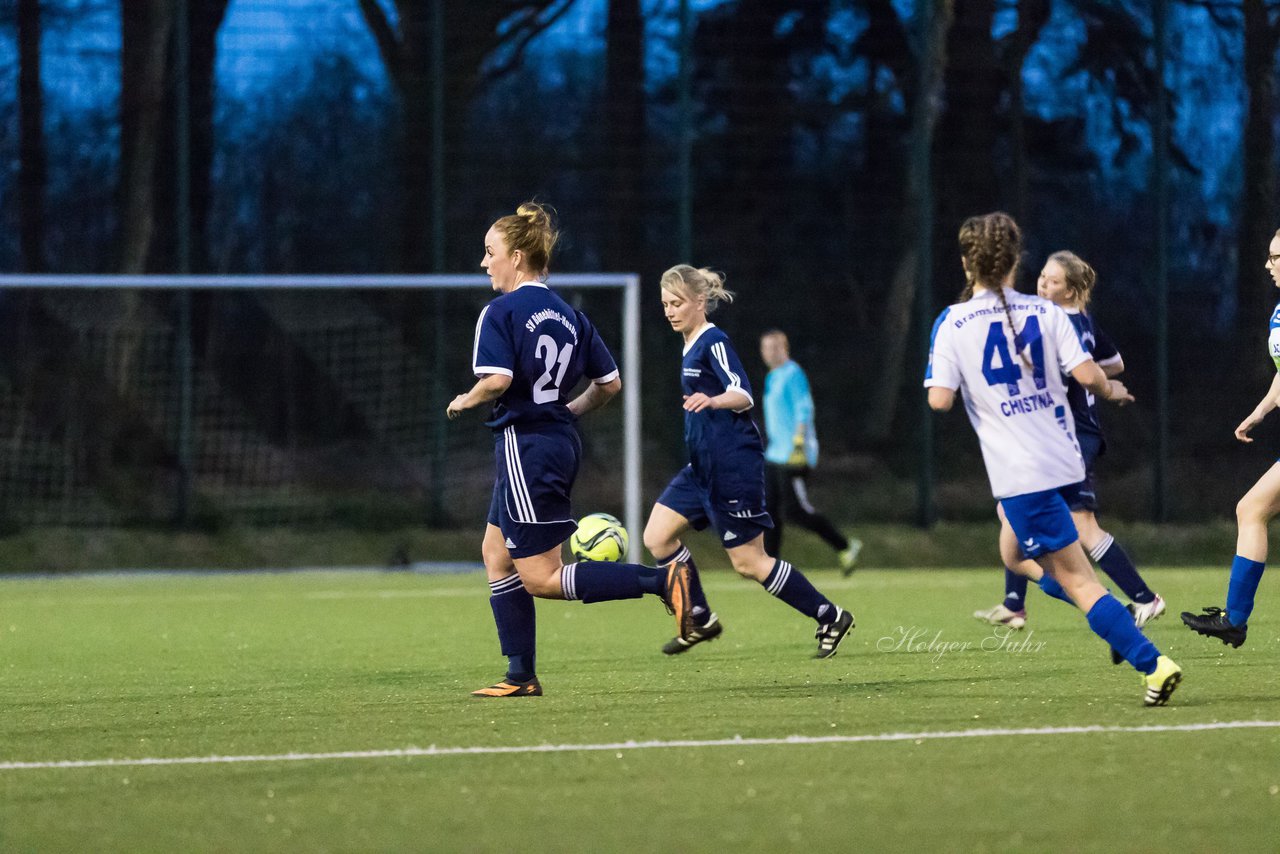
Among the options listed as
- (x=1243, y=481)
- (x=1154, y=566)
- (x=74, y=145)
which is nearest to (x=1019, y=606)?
(x=1154, y=566)

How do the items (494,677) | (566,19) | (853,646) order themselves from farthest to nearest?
(566,19)
(853,646)
(494,677)

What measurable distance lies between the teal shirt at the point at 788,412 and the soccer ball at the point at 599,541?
639cm

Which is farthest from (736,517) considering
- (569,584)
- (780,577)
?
(569,584)

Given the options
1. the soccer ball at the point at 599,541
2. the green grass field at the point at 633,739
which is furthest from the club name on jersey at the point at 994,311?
the soccer ball at the point at 599,541

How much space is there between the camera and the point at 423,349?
1612 centimetres

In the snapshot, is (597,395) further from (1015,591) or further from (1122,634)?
(1015,591)

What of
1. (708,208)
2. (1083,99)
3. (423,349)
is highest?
(1083,99)

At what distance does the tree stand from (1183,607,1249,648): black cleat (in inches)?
375

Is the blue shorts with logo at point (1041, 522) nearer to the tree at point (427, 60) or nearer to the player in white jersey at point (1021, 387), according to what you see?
the player in white jersey at point (1021, 387)

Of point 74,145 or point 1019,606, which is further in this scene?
point 74,145

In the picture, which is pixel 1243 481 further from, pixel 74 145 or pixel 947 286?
pixel 74 145

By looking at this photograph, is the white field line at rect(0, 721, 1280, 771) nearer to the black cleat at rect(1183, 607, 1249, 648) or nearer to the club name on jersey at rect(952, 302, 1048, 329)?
the club name on jersey at rect(952, 302, 1048, 329)

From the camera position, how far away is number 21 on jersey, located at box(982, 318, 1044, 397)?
639 cm

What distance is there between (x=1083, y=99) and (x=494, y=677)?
1095 cm
